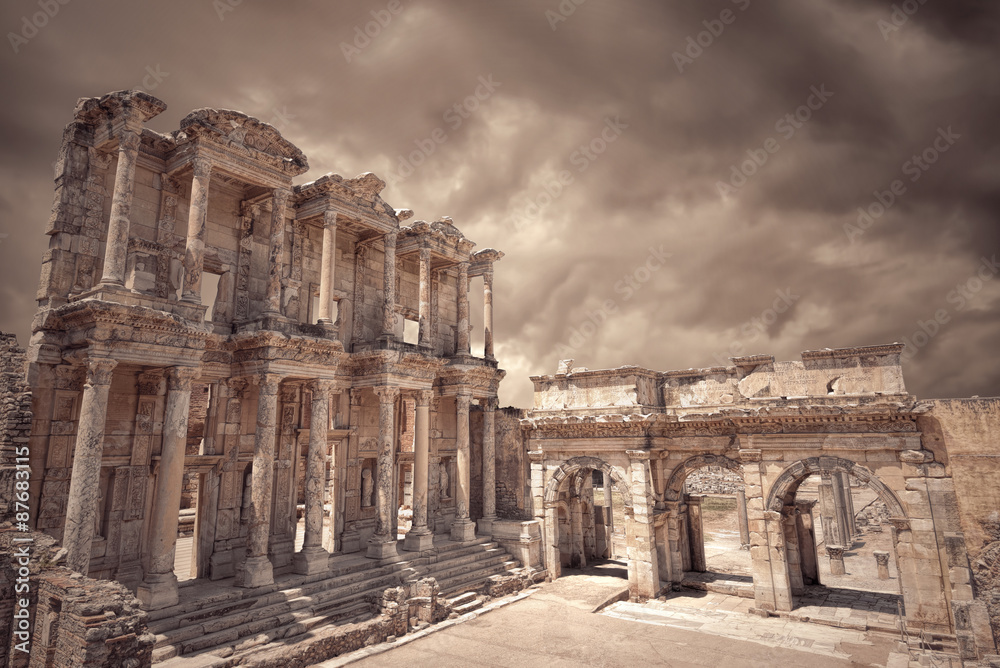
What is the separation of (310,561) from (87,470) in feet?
20.4

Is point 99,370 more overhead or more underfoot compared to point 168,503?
more overhead

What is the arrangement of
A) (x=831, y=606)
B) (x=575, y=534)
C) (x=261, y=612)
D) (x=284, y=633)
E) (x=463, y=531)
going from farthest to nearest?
(x=575, y=534) < (x=463, y=531) < (x=831, y=606) < (x=261, y=612) < (x=284, y=633)

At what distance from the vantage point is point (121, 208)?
13.0m

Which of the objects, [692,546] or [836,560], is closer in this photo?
[692,546]

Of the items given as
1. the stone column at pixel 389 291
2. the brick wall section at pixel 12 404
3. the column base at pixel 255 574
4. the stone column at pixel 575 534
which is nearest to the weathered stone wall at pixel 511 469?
the stone column at pixel 575 534

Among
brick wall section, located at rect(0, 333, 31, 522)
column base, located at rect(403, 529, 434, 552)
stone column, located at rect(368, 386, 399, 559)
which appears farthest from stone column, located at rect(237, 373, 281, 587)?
column base, located at rect(403, 529, 434, 552)

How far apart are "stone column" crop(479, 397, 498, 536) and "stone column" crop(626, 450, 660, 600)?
18.8 feet

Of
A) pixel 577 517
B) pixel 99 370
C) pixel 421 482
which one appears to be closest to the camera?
pixel 99 370

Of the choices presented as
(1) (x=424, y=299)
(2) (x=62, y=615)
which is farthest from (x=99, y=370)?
(1) (x=424, y=299)

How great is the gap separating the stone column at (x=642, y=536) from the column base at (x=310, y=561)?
9703 millimetres

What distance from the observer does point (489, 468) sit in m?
22.3

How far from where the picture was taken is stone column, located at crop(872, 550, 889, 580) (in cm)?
2110

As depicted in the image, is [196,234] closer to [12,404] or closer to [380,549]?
[12,404]

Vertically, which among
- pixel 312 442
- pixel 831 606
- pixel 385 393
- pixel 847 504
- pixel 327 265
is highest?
pixel 327 265
